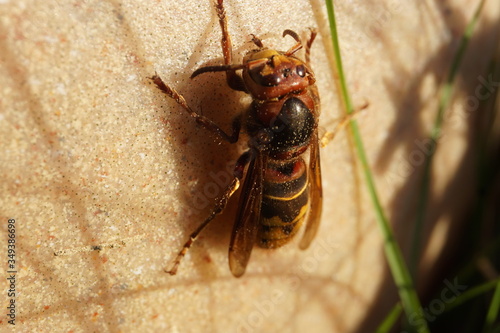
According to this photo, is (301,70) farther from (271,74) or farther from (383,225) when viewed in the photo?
(383,225)

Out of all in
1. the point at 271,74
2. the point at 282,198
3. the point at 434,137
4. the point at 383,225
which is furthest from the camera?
the point at 434,137

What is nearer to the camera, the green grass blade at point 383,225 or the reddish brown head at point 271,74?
the reddish brown head at point 271,74

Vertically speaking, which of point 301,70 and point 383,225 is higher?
point 301,70

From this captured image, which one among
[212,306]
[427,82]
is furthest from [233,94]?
[427,82]

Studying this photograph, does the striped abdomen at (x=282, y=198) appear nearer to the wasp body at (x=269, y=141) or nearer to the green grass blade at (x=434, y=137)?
the wasp body at (x=269, y=141)

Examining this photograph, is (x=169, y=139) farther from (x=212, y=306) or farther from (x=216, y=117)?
(x=212, y=306)

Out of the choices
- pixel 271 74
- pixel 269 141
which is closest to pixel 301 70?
pixel 271 74

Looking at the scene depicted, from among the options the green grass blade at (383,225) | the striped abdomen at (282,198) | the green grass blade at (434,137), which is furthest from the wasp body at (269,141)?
the green grass blade at (434,137)

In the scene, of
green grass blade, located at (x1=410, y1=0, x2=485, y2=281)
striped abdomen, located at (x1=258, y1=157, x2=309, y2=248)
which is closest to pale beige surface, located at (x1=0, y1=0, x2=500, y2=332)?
green grass blade, located at (x1=410, y1=0, x2=485, y2=281)
